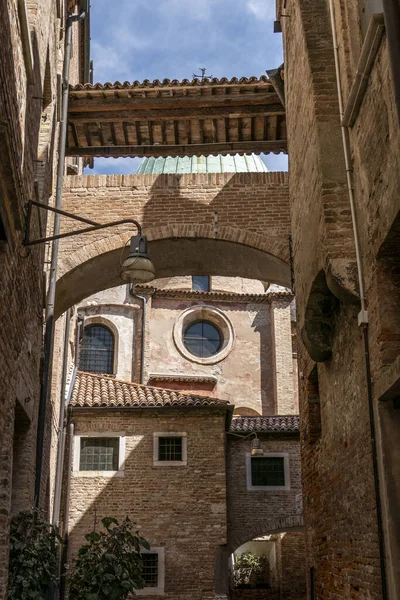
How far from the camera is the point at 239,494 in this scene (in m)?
18.9

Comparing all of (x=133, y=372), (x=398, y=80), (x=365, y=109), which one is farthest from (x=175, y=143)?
(x=133, y=372)

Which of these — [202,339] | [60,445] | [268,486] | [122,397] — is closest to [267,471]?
[268,486]

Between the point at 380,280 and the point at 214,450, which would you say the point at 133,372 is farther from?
the point at 380,280

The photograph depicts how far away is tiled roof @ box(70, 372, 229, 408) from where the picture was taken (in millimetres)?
18469

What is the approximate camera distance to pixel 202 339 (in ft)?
92.9

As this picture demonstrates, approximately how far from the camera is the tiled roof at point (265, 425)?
19.4 m

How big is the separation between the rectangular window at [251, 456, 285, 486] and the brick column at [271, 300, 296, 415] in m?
6.99

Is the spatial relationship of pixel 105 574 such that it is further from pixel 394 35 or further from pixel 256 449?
pixel 394 35

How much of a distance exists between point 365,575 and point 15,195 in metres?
4.38

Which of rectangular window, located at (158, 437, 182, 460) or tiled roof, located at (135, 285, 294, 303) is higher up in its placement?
tiled roof, located at (135, 285, 294, 303)

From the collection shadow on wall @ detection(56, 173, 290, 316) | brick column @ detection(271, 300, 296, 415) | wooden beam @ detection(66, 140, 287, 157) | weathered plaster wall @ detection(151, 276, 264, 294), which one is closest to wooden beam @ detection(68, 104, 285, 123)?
wooden beam @ detection(66, 140, 287, 157)

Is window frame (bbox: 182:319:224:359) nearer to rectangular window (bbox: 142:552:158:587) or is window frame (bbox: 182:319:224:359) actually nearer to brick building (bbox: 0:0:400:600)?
brick building (bbox: 0:0:400:600)

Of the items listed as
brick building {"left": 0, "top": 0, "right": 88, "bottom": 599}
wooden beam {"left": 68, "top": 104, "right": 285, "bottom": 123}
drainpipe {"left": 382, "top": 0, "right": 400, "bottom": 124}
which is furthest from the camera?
wooden beam {"left": 68, "top": 104, "right": 285, "bottom": 123}

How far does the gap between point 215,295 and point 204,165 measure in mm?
5828
